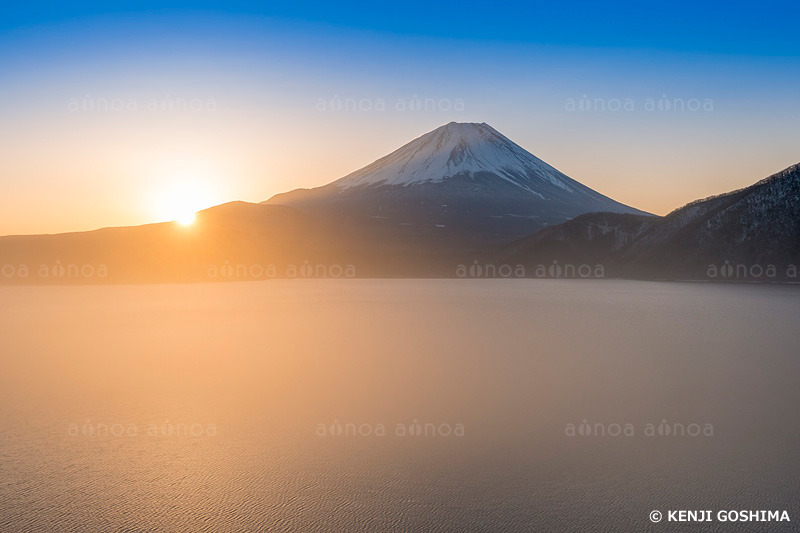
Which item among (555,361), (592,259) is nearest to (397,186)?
(592,259)

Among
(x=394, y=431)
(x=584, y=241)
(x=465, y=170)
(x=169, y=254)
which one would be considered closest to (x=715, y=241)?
(x=584, y=241)

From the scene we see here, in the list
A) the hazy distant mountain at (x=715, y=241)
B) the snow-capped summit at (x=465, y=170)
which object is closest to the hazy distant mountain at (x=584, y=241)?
the hazy distant mountain at (x=715, y=241)

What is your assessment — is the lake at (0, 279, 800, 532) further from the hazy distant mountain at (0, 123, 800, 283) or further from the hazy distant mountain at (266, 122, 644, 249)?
the hazy distant mountain at (266, 122, 644, 249)

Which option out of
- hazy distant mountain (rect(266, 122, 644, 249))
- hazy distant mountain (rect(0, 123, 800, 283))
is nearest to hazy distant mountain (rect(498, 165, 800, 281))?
hazy distant mountain (rect(0, 123, 800, 283))

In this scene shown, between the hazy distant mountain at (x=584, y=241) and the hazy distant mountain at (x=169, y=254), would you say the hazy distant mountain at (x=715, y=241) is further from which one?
the hazy distant mountain at (x=169, y=254)

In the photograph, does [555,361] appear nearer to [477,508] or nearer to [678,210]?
[477,508]

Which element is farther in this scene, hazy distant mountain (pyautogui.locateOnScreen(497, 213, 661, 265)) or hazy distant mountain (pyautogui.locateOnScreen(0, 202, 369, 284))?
hazy distant mountain (pyautogui.locateOnScreen(497, 213, 661, 265))
